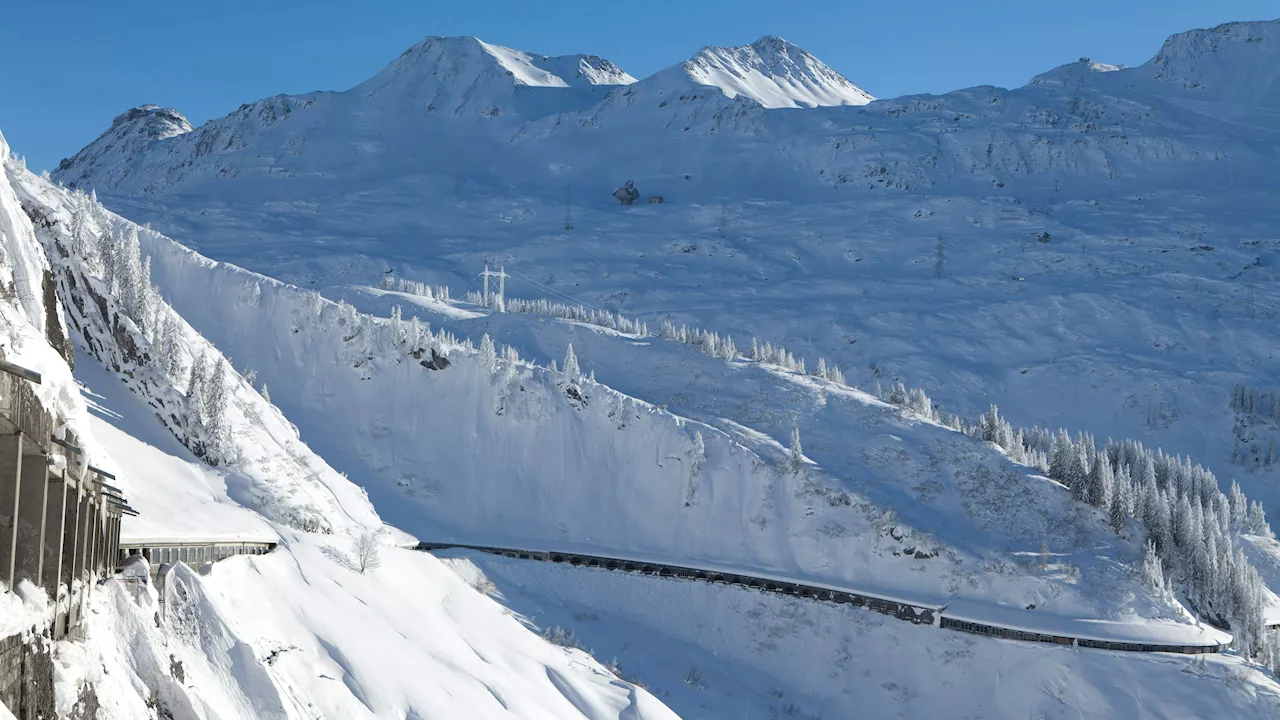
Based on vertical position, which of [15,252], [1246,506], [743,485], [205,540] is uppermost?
[15,252]

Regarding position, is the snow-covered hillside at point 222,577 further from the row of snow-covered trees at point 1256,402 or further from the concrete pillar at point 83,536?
the row of snow-covered trees at point 1256,402

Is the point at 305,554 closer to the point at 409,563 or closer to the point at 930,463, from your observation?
the point at 409,563

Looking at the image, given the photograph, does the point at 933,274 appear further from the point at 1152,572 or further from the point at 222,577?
the point at 222,577

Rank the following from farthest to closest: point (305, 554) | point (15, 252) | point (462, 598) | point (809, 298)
→ point (809, 298), point (462, 598), point (305, 554), point (15, 252)

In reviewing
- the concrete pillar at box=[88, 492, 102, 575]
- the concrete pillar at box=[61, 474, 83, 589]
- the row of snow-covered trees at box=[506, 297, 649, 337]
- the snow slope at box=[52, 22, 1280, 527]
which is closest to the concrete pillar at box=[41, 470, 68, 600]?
the concrete pillar at box=[61, 474, 83, 589]

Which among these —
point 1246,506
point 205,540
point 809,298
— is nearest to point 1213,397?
point 1246,506

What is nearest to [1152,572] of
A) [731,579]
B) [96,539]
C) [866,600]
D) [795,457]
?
[866,600]
